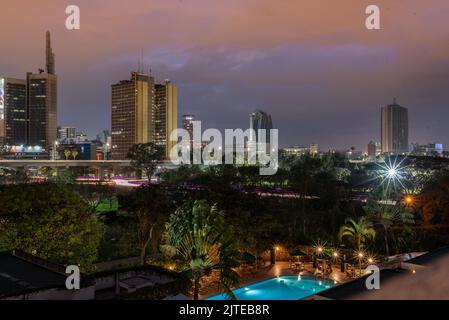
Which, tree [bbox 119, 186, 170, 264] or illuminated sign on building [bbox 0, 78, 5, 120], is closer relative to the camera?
tree [bbox 119, 186, 170, 264]

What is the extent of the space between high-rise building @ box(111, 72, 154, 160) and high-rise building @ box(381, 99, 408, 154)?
100215mm

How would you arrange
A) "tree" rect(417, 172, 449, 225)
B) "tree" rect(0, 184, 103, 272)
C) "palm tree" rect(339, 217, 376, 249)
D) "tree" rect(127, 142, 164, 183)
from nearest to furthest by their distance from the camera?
"tree" rect(0, 184, 103, 272), "palm tree" rect(339, 217, 376, 249), "tree" rect(417, 172, 449, 225), "tree" rect(127, 142, 164, 183)

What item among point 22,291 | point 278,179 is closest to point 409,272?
point 22,291

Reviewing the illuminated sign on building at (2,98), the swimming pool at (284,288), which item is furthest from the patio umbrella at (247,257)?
the illuminated sign on building at (2,98)

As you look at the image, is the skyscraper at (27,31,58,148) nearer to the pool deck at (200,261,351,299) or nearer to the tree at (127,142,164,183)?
the tree at (127,142,164,183)

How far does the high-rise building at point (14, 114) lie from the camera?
14275 cm

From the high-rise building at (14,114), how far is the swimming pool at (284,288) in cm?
14732

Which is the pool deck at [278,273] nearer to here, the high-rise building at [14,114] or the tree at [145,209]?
the tree at [145,209]

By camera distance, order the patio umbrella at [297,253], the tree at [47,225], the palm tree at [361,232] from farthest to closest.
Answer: the palm tree at [361,232]
the patio umbrella at [297,253]
the tree at [47,225]

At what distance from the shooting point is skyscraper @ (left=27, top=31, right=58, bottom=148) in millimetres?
145000

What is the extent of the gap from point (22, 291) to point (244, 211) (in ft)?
43.7

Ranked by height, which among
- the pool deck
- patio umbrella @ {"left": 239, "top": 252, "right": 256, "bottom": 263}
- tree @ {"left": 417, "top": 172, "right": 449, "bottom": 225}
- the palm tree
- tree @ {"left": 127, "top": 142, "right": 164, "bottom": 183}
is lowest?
the pool deck

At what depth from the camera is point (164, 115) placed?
138m

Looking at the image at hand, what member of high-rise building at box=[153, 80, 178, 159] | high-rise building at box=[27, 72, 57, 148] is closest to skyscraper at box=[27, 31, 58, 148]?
high-rise building at box=[27, 72, 57, 148]
